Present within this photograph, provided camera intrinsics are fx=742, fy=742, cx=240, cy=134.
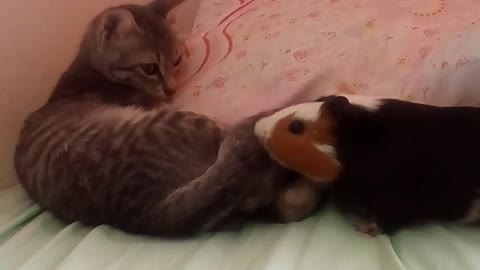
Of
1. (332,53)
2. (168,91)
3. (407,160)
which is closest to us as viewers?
(407,160)

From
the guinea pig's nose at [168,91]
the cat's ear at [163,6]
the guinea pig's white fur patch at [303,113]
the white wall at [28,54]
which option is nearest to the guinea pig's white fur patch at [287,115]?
the guinea pig's white fur patch at [303,113]

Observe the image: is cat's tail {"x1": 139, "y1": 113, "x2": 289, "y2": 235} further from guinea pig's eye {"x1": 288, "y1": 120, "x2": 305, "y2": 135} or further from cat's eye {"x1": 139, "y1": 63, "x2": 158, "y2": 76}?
cat's eye {"x1": 139, "y1": 63, "x2": 158, "y2": 76}

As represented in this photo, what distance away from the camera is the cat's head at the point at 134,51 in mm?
1396

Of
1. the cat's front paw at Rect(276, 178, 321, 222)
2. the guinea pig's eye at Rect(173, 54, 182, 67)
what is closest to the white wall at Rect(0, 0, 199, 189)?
the guinea pig's eye at Rect(173, 54, 182, 67)

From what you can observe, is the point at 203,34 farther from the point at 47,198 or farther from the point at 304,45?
the point at 47,198

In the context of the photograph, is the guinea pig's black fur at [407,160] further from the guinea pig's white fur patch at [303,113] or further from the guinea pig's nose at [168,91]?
the guinea pig's nose at [168,91]

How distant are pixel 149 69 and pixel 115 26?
10cm

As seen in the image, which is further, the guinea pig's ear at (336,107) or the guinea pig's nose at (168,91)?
the guinea pig's nose at (168,91)

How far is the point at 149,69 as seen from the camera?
4.71 ft

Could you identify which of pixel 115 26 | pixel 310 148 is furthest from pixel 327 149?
pixel 115 26

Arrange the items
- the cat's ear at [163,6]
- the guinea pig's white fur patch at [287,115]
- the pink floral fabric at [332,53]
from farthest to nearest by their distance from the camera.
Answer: the cat's ear at [163,6], the pink floral fabric at [332,53], the guinea pig's white fur patch at [287,115]

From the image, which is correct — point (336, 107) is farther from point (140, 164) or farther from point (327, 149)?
point (140, 164)

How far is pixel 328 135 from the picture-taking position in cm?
99

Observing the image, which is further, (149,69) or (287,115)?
(149,69)
